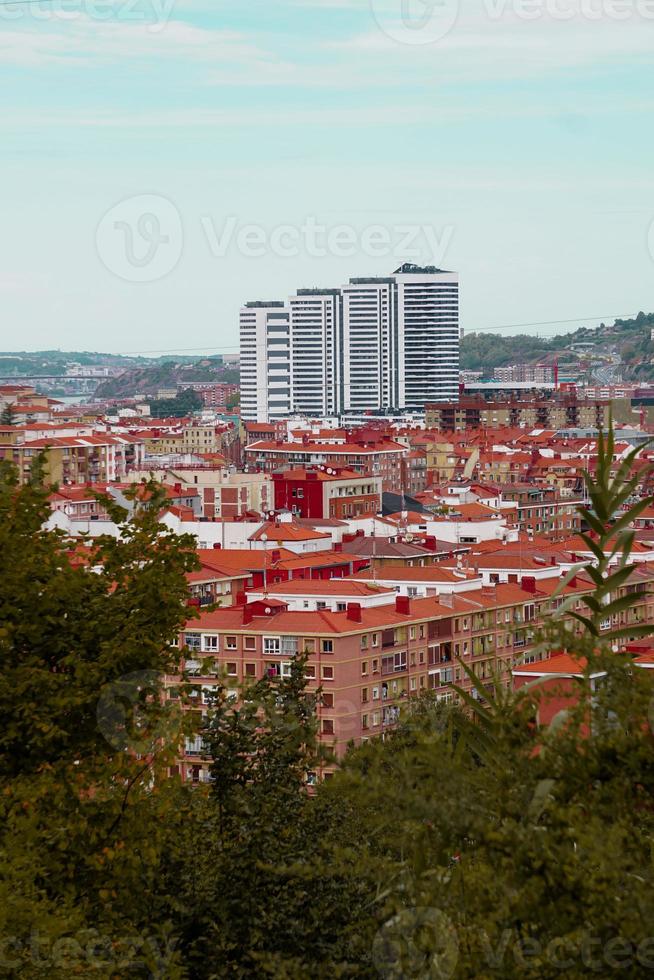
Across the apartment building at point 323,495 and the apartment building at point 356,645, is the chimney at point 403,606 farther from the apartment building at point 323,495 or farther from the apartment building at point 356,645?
the apartment building at point 323,495

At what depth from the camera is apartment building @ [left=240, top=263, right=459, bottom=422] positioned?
107m

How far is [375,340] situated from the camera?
10719cm

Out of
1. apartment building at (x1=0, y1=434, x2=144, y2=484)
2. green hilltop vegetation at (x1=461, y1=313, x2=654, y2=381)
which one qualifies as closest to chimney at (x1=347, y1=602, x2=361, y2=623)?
apartment building at (x1=0, y1=434, x2=144, y2=484)

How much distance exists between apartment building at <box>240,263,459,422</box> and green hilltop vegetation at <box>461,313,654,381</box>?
2458 centimetres

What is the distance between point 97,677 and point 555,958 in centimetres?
320

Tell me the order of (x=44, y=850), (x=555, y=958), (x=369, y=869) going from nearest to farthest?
(x=555, y=958) → (x=369, y=869) → (x=44, y=850)

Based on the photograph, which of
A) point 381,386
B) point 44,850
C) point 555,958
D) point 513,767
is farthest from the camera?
point 381,386

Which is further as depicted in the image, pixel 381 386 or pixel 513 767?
pixel 381 386

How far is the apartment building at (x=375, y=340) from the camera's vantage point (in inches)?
4220

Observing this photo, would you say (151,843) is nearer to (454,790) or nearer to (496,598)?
(454,790)

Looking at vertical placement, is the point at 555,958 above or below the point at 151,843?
above

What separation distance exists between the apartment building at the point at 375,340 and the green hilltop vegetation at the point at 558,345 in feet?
80.6

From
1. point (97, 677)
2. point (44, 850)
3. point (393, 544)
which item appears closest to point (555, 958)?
point (44, 850)

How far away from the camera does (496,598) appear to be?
2480 centimetres
